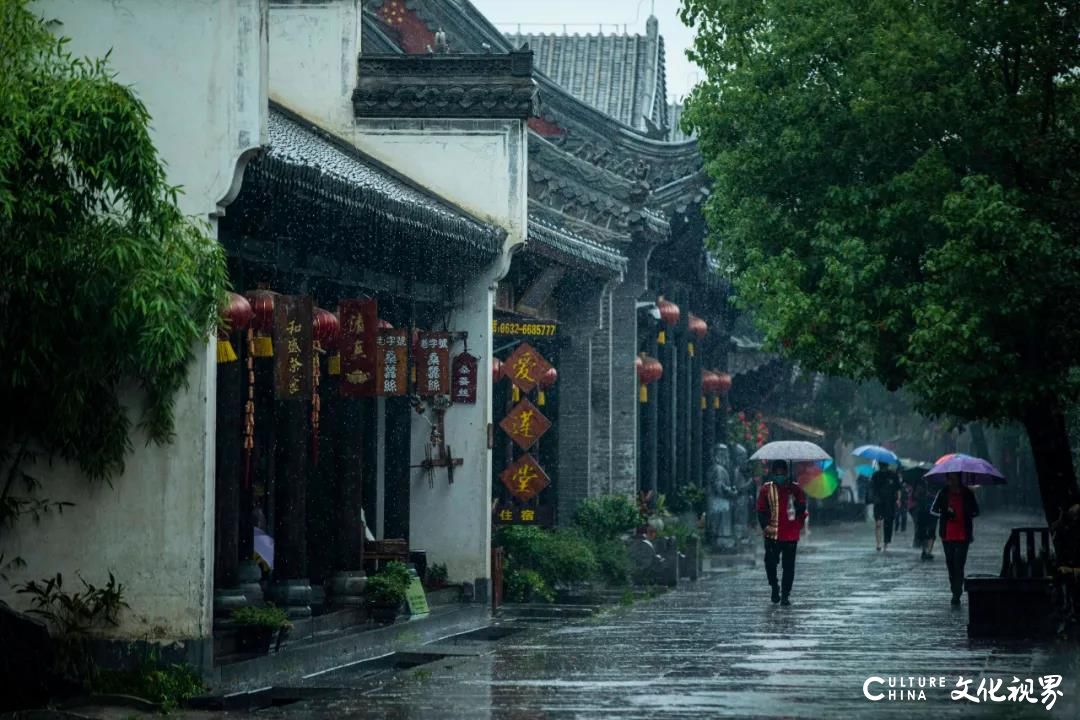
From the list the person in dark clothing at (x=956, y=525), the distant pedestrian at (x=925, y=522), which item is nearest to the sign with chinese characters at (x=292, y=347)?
the person in dark clothing at (x=956, y=525)

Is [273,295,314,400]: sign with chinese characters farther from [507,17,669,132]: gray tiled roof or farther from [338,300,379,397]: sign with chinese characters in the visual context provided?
[507,17,669,132]: gray tiled roof

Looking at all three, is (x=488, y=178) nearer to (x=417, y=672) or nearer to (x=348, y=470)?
(x=348, y=470)

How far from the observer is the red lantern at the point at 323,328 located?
16203 mm

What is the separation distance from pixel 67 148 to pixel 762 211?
957cm

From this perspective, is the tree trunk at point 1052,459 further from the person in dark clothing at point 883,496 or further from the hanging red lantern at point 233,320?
the person in dark clothing at point 883,496

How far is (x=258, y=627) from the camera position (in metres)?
14.7

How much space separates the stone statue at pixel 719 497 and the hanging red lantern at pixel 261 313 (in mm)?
19249

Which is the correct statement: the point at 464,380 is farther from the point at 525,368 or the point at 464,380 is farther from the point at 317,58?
the point at 317,58

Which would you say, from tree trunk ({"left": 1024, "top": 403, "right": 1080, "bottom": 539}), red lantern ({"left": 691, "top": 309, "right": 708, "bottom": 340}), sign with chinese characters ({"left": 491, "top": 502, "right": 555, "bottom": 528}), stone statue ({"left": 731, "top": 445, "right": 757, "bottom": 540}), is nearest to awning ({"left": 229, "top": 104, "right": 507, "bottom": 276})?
sign with chinese characters ({"left": 491, "top": 502, "right": 555, "bottom": 528})

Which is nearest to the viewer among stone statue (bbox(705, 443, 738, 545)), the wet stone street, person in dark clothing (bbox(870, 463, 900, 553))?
the wet stone street

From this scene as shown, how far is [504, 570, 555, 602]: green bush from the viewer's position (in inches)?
894

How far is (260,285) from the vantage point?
50.2 ft

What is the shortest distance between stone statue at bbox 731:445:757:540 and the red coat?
1193cm

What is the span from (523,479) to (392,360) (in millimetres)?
5178
